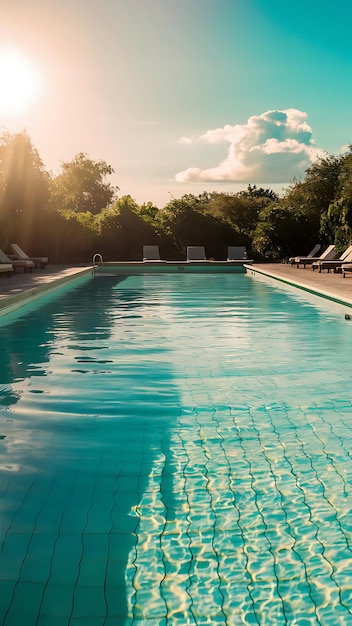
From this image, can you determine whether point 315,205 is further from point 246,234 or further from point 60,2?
point 60,2

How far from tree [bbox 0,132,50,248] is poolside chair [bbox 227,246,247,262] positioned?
6788mm

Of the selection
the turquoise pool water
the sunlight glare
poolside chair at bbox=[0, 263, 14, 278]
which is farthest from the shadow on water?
the sunlight glare

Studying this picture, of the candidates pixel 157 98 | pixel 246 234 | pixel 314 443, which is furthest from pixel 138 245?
pixel 314 443

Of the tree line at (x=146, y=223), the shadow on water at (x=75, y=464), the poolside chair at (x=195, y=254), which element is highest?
the tree line at (x=146, y=223)

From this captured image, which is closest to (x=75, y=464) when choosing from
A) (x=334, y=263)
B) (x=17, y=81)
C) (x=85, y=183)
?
(x=334, y=263)

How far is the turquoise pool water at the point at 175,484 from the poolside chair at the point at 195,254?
1821 cm

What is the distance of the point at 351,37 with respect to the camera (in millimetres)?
18875

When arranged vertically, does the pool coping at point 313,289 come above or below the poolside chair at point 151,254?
below

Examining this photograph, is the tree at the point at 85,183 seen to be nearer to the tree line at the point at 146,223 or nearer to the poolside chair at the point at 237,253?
the tree line at the point at 146,223

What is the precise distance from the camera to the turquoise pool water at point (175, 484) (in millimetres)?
2568

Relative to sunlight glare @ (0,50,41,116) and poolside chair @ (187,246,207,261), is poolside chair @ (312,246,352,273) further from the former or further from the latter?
sunlight glare @ (0,50,41,116)

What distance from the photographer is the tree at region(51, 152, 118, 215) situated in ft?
182

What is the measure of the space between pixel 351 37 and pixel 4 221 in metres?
11.3

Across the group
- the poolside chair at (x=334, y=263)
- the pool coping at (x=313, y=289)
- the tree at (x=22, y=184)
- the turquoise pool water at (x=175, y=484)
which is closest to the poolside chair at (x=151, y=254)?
the tree at (x=22, y=184)
